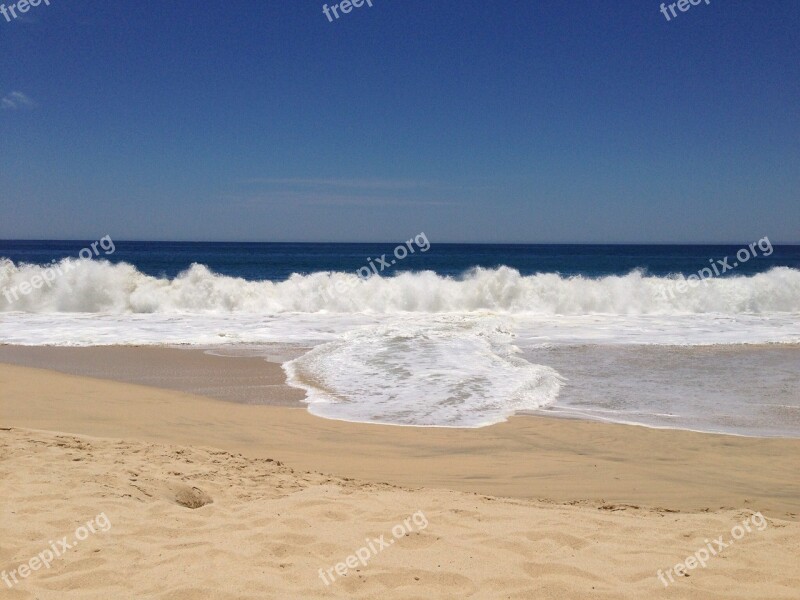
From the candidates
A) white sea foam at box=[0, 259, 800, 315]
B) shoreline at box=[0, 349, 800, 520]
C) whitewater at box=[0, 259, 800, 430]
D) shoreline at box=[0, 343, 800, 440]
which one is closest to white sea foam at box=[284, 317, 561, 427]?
whitewater at box=[0, 259, 800, 430]

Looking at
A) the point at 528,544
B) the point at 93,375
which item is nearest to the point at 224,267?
the point at 93,375

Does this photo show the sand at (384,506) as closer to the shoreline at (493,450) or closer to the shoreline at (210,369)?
the shoreline at (493,450)

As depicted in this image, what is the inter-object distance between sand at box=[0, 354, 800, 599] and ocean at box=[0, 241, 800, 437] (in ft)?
3.70

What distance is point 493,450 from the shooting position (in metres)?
6.59

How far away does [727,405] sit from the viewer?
858 centimetres

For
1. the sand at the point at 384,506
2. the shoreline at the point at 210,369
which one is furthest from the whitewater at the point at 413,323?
the sand at the point at 384,506

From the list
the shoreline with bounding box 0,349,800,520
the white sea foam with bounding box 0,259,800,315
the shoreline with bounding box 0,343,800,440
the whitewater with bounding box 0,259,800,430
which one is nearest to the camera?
the shoreline with bounding box 0,349,800,520

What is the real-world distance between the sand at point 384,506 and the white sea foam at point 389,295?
51.7 ft

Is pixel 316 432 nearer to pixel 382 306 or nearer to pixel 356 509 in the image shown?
pixel 356 509

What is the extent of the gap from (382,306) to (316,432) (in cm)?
1667

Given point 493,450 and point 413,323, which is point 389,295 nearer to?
point 413,323

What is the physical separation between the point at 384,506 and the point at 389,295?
64.0 feet

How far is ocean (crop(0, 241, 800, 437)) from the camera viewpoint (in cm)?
855

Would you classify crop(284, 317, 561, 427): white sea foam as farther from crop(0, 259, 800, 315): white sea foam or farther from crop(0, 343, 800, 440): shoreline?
crop(0, 259, 800, 315): white sea foam
